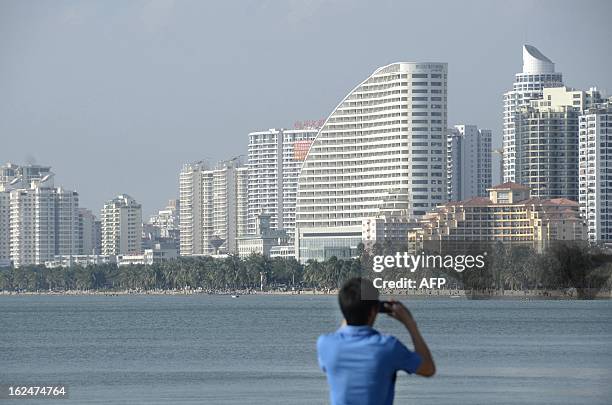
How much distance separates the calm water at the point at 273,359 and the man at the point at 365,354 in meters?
15.9

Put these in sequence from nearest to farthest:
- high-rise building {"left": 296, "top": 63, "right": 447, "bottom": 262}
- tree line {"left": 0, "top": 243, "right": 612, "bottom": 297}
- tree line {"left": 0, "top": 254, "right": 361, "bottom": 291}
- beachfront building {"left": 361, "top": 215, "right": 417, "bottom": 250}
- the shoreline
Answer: tree line {"left": 0, "top": 243, "right": 612, "bottom": 297}
the shoreline
beachfront building {"left": 361, "top": 215, "right": 417, "bottom": 250}
tree line {"left": 0, "top": 254, "right": 361, "bottom": 291}
high-rise building {"left": 296, "top": 63, "right": 447, "bottom": 262}

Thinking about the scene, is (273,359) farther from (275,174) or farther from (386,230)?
(275,174)

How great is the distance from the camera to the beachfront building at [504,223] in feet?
326

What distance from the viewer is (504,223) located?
102 meters

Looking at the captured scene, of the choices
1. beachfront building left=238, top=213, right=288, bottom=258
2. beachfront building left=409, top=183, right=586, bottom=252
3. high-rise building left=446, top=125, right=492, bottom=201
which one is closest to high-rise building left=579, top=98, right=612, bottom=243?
beachfront building left=409, top=183, right=586, bottom=252

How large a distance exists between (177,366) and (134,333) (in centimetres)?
2025

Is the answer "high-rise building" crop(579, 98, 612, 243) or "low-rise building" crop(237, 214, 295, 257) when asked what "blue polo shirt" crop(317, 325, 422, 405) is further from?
"low-rise building" crop(237, 214, 295, 257)

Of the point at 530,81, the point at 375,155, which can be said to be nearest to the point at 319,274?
the point at 375,155

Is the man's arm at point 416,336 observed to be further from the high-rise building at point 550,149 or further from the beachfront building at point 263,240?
the beachfront building at point 263,240

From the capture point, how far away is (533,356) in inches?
1441

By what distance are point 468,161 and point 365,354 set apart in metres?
155

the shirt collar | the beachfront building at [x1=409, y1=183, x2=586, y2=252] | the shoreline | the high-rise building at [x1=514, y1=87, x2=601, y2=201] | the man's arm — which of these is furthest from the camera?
the high-rise building at [x1=514, y1=87, x2=601, y2=201]

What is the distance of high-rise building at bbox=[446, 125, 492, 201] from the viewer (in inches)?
6211

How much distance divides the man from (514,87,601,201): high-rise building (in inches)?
4922
